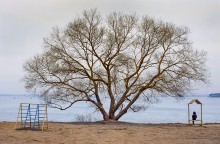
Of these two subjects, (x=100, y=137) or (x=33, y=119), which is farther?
(x=33, y=119)

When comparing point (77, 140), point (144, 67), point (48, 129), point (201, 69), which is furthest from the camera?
point (144, 67)

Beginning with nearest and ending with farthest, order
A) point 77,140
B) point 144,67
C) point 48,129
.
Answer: point 77,140 → point 48,129 → point 144,67

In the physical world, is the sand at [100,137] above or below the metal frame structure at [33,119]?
below

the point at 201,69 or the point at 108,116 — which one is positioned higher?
the point at 201,69

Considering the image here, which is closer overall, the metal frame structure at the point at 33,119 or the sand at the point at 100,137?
the sand at the point at 100,137

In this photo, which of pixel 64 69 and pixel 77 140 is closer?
pixel 77 140

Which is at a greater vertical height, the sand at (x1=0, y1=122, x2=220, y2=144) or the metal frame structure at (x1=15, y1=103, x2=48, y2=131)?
the metal frame structure at (x1=15, y1=103, x2=48, y2=131)

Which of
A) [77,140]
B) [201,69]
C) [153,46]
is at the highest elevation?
[153,46]

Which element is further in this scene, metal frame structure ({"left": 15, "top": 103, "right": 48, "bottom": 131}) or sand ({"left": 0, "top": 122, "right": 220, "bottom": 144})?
metal frame structure ({"left": 15, "top": 103, "right": 48, "bottom": 131})

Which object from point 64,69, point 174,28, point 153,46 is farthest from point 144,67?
point 64,69

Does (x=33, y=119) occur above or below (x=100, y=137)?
above

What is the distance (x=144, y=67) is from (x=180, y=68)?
2.74m

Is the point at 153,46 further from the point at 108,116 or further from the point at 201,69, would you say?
the point at 108,116

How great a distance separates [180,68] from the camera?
27516 mm
